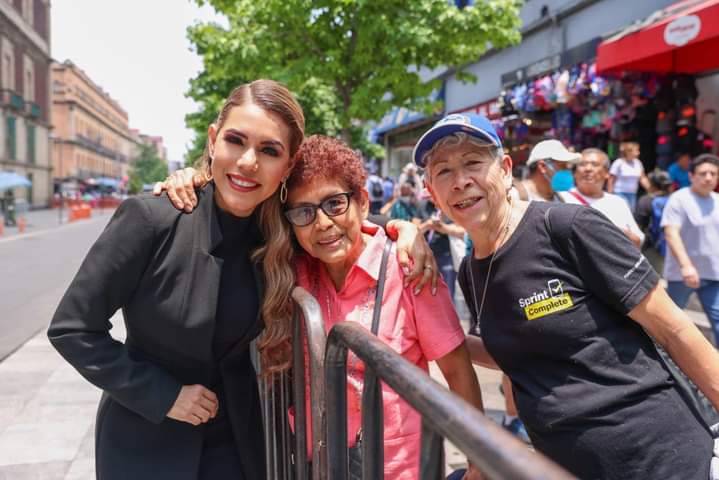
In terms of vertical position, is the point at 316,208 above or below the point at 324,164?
below

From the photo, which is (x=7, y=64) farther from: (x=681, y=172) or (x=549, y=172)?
(x=549, y=172)

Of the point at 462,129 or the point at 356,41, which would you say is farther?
the point at 356,41

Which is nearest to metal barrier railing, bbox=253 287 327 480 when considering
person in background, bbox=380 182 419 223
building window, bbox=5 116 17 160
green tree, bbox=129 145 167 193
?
person in background, bbox=380 182 419 223

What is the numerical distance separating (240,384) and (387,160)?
985 inches

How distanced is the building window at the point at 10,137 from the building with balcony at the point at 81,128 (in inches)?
1107

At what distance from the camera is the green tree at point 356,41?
904cm

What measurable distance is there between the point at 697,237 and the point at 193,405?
462 cm

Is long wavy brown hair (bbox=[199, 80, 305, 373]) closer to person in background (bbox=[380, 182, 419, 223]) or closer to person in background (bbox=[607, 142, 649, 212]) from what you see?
person in background (bbox=[380, 182, 419, 223])

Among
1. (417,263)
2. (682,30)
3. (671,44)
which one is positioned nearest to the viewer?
(417,263)

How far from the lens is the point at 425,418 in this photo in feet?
3.19

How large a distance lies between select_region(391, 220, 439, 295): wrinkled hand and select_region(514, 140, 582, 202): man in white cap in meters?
2.60

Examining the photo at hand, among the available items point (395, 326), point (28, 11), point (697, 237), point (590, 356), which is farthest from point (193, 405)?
point (28, 11)

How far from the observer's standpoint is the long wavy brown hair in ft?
6.38

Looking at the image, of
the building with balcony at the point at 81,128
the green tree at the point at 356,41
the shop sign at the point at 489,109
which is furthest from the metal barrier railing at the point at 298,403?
the building with balcony at the point at 81,128
